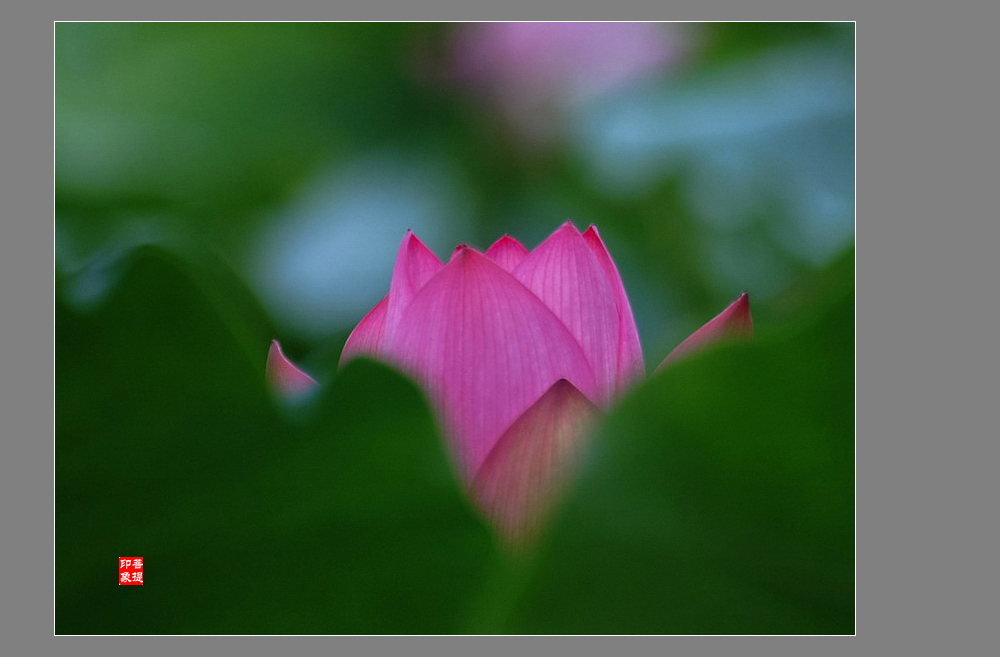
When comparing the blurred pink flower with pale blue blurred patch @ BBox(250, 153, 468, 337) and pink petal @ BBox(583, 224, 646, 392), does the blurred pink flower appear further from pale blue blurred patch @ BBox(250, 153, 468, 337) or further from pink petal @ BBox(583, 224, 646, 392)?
pink petal @ BBox(583, 224, 646, 392)

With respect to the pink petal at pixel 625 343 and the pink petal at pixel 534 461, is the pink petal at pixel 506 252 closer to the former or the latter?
the pink petal at pixel 625 343

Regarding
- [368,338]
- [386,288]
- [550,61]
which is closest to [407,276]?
[368,338]

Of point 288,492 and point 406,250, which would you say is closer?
point 288,492

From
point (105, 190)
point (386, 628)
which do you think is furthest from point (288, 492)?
point (105, 190)

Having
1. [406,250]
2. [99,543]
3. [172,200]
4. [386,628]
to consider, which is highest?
[172,200]

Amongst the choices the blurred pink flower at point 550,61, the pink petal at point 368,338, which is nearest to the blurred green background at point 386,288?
the blurred pink flower at point 550,61

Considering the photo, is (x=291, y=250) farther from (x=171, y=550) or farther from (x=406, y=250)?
(x=171, y=550)
